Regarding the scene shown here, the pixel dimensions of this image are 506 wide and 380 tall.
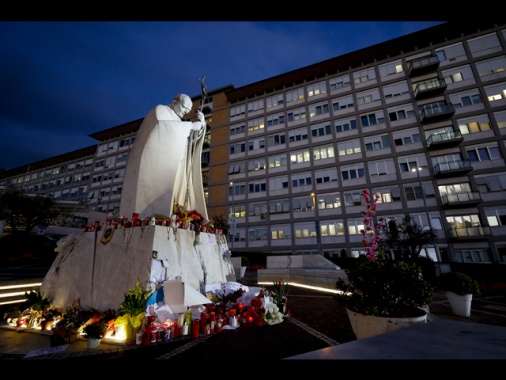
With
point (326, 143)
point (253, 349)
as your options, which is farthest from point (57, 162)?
point (253, 349)

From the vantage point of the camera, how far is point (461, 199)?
24.3 meters

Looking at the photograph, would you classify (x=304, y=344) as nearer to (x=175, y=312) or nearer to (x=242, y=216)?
(x=175, y=312)

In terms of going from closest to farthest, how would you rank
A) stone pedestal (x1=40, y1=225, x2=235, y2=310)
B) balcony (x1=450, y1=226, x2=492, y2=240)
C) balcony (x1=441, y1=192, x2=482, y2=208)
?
stone pedestal (x1=40, y1=225, x2=235, y2=310)
balcony (x1=450, y1=226, x2=492, y2=240)
balcony (x1=441, y1=192, x2=482, y2=208)

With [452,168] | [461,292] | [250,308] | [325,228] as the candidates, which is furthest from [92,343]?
[452,168]

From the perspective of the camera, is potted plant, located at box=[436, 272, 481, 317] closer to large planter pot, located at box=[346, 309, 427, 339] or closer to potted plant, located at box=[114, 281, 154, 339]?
large planter pot, located at box=[346, 309, 427, 339]

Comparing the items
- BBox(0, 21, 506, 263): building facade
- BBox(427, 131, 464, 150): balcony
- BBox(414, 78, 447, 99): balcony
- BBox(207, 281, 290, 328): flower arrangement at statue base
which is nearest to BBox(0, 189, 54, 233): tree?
BBox(0, 21, 506, 263): building facade

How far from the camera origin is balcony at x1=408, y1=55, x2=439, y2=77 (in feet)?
93.1

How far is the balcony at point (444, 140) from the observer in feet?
83.6

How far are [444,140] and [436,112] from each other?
369 centimetres

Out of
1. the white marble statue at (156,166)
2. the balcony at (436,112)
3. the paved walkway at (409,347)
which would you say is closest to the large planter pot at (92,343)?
the paved walkway at (409,347)

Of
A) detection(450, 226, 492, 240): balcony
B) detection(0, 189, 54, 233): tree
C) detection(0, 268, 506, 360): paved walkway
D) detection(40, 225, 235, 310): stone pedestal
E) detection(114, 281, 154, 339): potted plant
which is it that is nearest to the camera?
detection(0, 268, 506, 360): paved walkway

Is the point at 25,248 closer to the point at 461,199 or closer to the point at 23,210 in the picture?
the point at 23,210

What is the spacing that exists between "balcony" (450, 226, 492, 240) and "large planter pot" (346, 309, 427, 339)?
25.9 meters

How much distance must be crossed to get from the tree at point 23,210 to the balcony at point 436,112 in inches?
1901
